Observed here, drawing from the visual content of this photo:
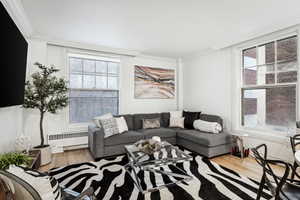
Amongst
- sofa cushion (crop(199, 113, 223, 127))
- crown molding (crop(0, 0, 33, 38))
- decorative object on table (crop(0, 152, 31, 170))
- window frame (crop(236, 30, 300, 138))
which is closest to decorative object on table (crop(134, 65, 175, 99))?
sofa cushion (crop(199, 113, 223, 127))

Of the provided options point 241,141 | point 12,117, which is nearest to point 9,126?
point 12,117

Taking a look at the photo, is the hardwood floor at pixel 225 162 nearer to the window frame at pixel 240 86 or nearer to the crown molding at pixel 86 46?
the window frame at pixel 240 86

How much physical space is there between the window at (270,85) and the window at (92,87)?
3.25m

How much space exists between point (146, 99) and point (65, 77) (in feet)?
7.30

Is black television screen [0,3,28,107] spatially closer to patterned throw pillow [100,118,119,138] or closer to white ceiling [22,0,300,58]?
white ceiling [22,0,300,58]

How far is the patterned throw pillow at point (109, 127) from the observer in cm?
321

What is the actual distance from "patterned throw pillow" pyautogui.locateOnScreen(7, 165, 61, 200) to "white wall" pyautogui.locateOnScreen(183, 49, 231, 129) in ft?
12.3

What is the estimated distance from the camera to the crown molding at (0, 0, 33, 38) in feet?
7.02

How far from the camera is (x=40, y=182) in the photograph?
3.34 feet

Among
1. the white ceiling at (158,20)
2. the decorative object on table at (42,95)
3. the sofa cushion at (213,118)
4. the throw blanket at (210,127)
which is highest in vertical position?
the white ceiling at (158,20)

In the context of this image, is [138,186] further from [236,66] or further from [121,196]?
[236,66]

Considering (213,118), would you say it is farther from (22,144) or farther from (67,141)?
(22,144)

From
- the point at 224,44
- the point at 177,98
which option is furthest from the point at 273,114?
the point at 177,98

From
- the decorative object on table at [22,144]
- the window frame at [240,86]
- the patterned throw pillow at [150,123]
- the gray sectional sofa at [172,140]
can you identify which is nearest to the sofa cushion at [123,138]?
the gray sectional sofa at [172,140]
